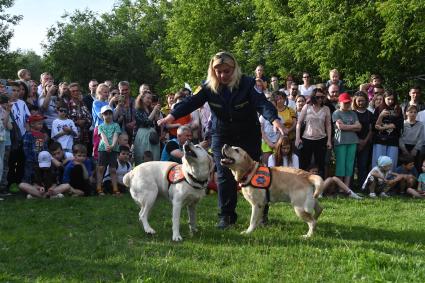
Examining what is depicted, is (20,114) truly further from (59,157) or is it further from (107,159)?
(107,159)

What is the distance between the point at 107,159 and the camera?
11.1 m

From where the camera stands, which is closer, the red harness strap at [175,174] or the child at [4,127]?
the red harness strap at [175,174]

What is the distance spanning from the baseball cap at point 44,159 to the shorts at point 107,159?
104 centimetres

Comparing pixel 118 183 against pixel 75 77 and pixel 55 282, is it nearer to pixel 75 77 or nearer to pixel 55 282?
pixel 55 282

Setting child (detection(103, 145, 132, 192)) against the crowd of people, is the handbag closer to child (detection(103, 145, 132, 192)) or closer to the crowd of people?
the crowd of people

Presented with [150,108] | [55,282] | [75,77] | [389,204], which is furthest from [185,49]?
[55,282]

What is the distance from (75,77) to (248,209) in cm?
3929

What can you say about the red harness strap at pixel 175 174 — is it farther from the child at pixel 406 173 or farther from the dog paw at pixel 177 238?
the child at pixel 406 173

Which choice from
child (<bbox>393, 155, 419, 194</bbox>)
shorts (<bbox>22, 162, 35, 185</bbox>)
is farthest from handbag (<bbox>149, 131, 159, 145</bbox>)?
child (<bbox>393, 155, 419, 194</bbox>)

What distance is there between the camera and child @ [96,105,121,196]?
1102 centimetres

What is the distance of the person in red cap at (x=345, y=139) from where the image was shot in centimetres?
1162

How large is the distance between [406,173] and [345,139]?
5.44 feet

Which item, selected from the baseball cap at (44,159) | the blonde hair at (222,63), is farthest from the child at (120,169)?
the blonde hair at (222,63)

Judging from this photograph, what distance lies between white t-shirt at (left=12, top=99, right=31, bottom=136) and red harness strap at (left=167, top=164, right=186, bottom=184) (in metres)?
5.06
